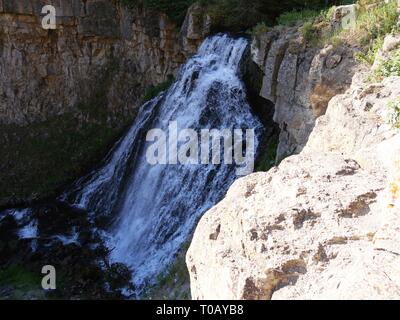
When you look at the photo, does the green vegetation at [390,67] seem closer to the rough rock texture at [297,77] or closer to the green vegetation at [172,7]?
the rough rock texture at [297,77]

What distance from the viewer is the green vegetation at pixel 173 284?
7328 millimetres

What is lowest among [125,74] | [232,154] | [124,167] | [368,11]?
[124,167]

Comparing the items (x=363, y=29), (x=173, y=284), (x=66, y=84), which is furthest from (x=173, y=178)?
(x=66, y=84)

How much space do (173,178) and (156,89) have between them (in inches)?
232

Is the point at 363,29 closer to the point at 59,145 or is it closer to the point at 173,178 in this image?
the point at 173,178

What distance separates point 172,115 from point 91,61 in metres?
6.53

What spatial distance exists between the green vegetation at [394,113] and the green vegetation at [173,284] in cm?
409

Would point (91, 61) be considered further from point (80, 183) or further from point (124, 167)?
point (124, 167)

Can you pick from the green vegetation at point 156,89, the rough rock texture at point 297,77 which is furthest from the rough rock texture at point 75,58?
the rough rock texture at point 297,77

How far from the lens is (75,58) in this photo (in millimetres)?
17297

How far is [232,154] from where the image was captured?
33.4 feet

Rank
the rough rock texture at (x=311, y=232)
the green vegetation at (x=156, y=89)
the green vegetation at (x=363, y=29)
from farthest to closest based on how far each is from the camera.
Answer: the green vegetation at (x=156, y=89), the green vegetation at (x=363, y=29), the rough rock texture at (x=311, y=232)
